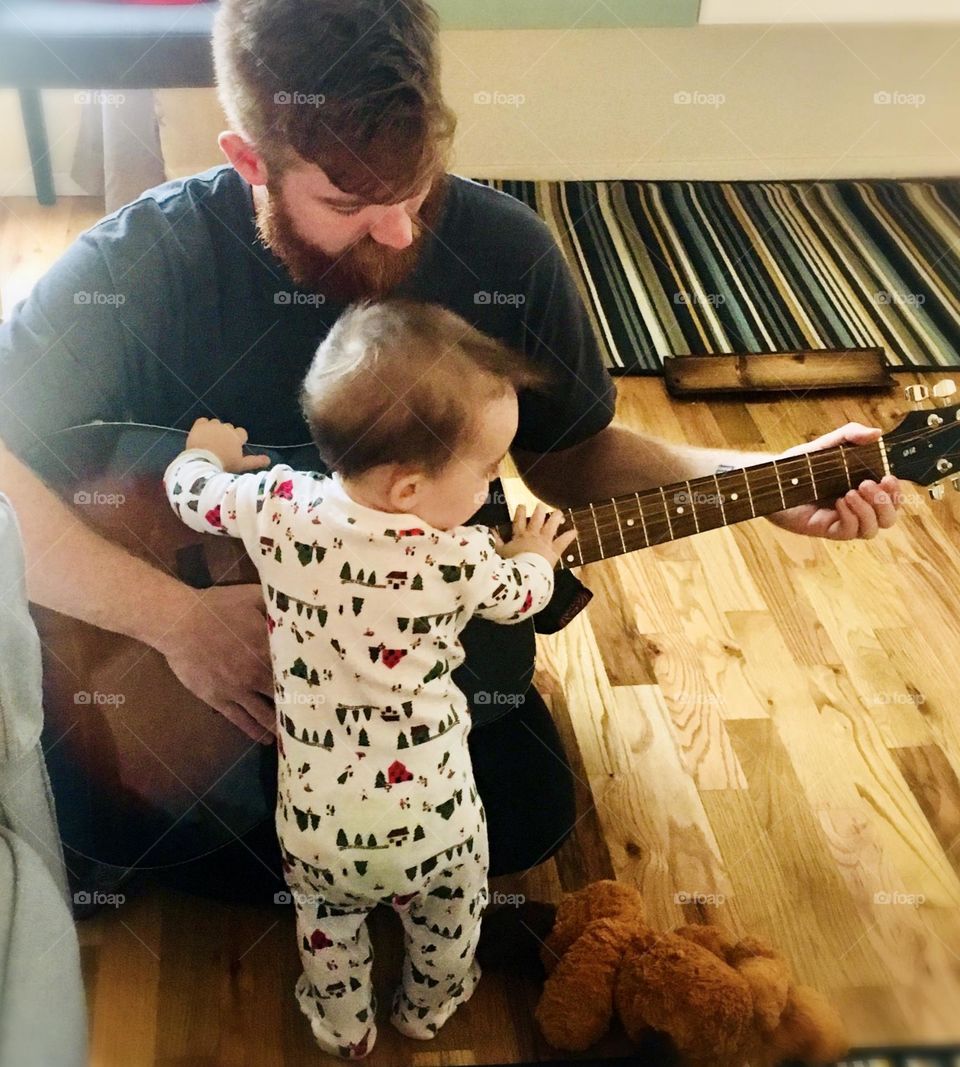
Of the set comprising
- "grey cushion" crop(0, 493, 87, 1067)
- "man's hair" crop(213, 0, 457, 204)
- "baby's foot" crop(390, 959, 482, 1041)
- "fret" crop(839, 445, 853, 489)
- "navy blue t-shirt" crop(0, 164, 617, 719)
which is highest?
"man's hair" crop(213, 0, 457, 204)

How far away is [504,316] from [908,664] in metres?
0.52

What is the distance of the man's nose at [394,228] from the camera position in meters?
0.82

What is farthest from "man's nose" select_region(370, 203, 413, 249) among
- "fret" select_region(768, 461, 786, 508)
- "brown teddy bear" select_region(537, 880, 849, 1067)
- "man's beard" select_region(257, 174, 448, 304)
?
"brown teddy bear" select_region(537, 880, 849, 1067)

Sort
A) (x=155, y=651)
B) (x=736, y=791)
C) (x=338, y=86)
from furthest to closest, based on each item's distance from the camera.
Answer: (x=736, y=791) → (x=155, y=651) → (x=338, y=86)

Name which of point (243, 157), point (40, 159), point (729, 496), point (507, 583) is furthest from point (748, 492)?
point (40, 159)

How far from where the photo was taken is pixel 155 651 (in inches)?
37.0

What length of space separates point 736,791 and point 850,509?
296 millimetres

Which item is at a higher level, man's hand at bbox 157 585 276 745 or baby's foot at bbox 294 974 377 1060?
man's hand at bbox 157 585 276 745

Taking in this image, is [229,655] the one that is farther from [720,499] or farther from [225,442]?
[720,499]

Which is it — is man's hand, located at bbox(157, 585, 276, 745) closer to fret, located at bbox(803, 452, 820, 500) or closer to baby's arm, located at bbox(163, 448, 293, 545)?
baby's arm, located at bbox(163, 448, 293, 545)

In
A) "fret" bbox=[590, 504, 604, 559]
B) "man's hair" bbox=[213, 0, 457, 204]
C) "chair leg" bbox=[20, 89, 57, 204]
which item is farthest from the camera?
"fret" bbox=[590, 504, 604, 559]

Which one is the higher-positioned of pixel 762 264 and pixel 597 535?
pixel 762 264

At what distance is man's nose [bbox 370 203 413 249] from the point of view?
82 centimetres

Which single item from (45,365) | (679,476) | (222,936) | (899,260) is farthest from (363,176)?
(222,936)
